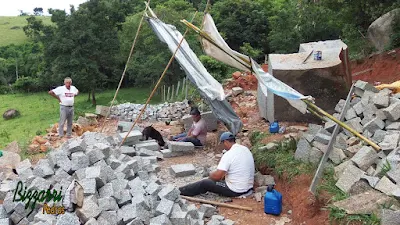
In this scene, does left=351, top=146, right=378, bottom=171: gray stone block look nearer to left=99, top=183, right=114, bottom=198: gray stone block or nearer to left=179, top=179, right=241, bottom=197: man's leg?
left=179, top=179, right=241, bottom=197: man's leg

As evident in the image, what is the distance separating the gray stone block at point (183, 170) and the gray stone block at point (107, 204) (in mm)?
1935

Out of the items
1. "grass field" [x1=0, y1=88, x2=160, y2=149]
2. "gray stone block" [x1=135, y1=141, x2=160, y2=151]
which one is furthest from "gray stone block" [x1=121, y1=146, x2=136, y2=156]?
"grass field" [x1=0, y1=88, x2=160, y2=149]

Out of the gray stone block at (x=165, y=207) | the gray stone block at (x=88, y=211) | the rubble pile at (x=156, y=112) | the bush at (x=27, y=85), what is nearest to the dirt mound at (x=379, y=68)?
the rubble pile at (x=156, y=112)

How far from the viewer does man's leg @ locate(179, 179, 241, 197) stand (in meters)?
5.80

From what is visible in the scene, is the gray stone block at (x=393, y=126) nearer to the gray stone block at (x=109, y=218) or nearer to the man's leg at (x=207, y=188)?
the man's leg at (x=207, y=188)

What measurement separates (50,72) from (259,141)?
1790 centimetres

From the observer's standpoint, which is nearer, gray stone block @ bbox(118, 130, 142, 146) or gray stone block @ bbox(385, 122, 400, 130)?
gray stone block @ bbox(385, 122, 400, 130)

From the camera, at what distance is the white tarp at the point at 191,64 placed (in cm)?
700

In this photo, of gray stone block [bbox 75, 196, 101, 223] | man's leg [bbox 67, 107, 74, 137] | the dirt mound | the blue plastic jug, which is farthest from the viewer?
the dirt mound

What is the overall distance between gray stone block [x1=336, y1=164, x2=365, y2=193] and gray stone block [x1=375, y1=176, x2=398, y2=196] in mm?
268

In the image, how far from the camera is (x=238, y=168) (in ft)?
18.6

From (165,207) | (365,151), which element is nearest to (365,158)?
(365,151)

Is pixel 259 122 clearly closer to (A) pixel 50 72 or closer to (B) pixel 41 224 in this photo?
(B) pixel 41 224

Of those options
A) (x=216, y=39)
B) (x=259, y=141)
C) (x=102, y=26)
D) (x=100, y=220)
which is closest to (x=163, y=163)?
(x=259, y=141)
